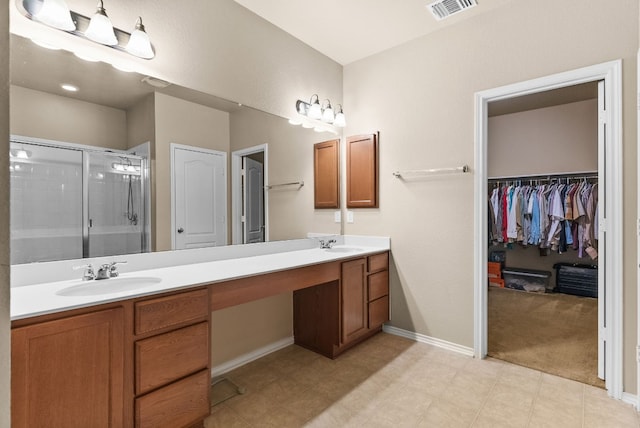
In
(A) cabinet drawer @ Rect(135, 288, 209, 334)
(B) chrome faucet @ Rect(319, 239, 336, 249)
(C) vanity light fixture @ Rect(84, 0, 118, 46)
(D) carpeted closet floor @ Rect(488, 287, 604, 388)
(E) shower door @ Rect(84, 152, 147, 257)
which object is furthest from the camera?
(B) chrome faucet @ Rect(319, 239, 336, 249)

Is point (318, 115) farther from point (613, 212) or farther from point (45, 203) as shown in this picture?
point (613, 212)

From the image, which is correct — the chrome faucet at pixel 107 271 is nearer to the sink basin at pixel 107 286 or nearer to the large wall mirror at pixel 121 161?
the sink basin at pixel 107 286

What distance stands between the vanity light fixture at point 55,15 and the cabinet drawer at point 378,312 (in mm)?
2653

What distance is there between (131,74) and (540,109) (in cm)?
496

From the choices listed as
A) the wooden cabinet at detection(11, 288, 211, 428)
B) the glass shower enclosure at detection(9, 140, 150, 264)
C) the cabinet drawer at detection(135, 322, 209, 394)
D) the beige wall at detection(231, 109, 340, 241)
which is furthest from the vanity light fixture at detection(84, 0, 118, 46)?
the cabinet drawer at detection(135, 322, 209, 394)

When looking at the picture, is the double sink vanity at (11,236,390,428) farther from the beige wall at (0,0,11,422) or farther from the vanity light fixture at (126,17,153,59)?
the vanity light fixture at (126,17,153,59)

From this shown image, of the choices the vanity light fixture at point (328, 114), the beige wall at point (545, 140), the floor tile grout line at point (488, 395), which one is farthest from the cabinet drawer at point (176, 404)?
the beige wall at point (545, 140)

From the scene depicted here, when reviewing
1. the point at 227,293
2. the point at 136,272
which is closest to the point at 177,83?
the point at 136,272

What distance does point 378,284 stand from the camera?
286cm

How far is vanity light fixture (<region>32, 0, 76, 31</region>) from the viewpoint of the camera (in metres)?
1.46

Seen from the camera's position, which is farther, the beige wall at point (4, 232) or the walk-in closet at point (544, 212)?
the walk-in closet at point (544, 212)

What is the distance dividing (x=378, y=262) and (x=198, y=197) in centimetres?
160

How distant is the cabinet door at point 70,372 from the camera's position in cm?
109

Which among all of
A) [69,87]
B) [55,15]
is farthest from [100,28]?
[69,87]
